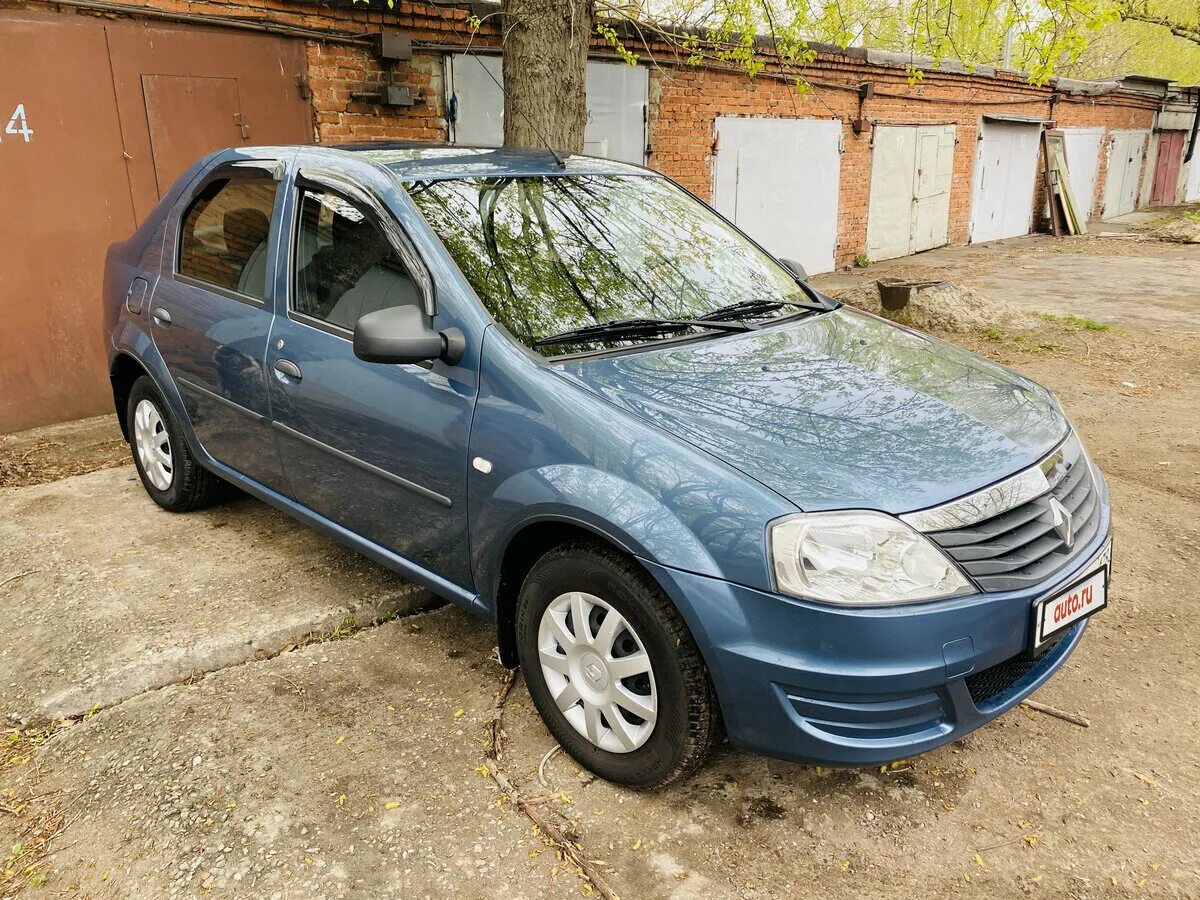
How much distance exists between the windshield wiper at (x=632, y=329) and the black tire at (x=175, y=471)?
2.31m

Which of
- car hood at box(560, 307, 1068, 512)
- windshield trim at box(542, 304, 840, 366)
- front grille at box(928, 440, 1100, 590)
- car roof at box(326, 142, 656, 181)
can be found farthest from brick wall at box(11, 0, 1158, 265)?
front grille at box(928, 440, 1100, 590)

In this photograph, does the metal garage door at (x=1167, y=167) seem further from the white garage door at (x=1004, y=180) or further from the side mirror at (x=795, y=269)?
the side mirror at (x=795, y=269)

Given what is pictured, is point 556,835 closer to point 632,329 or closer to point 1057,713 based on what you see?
point 632,329

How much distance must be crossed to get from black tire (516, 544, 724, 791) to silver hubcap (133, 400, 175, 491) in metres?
2.64

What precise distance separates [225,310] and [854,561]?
280cm

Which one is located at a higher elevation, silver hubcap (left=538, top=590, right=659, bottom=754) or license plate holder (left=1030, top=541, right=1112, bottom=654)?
license plate holder (left=1030, top=541, right=1112, bottom=654)

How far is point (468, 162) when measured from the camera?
341 centimetres

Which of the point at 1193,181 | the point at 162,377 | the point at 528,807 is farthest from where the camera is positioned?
the point at 1193,181

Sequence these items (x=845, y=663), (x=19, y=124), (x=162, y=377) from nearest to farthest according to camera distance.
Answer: (x=845, y=663)
(x=162, y=377)
(x=19, y=124)

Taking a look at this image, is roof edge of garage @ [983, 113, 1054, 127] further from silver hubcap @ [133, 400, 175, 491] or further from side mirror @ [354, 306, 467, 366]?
side mirror @ [354, 306, 467, 366]

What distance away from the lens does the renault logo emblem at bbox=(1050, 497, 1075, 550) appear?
2.44 meters

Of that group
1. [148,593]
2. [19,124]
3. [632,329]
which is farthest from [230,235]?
[19,124]

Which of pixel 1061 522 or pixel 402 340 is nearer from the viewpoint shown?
pixel 1061 522

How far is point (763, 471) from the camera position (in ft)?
7.38
